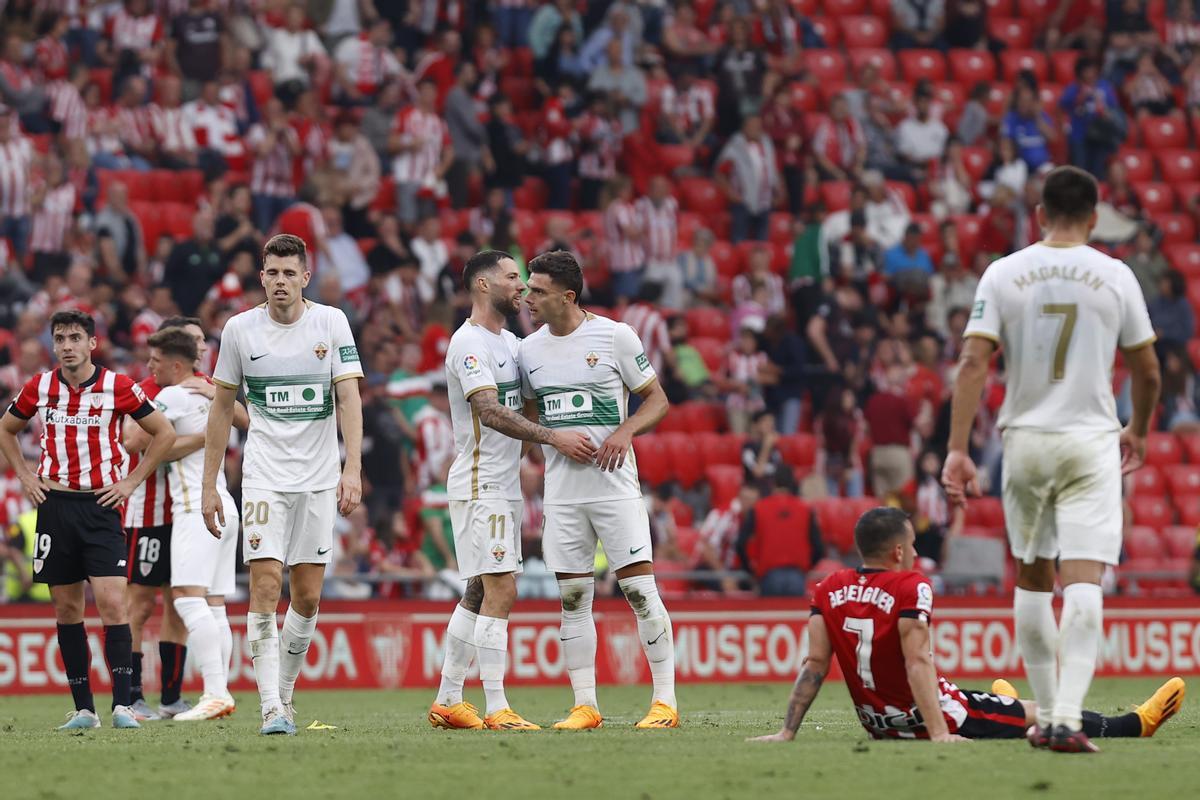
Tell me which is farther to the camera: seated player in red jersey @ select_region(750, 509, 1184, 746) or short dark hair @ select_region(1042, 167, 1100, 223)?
seated player in red jersey @ select_region(750, 509, 1184, 746)

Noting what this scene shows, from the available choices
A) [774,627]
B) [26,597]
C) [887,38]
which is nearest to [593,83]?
[887,38]

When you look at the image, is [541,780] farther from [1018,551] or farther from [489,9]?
[489,9]

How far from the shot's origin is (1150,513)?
76.0 feet

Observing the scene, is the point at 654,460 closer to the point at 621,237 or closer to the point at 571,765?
the point at 621,237

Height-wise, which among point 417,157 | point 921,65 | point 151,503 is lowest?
point 151,503

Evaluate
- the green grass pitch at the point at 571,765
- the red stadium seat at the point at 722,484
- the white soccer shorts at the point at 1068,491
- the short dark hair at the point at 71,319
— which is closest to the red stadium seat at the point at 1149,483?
the red stadium seat at the point at 722,484

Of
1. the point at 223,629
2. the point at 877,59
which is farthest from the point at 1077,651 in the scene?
the point at 877,59

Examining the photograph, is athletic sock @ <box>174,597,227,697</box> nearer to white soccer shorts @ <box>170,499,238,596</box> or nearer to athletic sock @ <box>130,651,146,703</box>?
white soccer shorts @ <box>170,499,238,596</box>

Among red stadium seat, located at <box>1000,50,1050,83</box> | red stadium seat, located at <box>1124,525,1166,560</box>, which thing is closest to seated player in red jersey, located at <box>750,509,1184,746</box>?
red stadium seat, located at <box>1124,525,1166,560</box>

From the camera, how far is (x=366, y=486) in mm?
19297

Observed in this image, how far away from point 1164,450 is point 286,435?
635 inches

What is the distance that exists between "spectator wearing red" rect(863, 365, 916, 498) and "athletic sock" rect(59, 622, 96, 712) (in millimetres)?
11821

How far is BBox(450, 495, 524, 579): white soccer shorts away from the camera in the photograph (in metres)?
10.5

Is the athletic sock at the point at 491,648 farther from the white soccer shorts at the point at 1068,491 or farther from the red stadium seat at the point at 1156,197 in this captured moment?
the red stadium seat at the point at 1156,197
